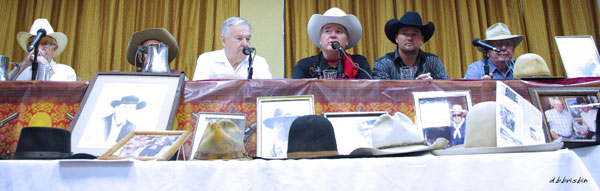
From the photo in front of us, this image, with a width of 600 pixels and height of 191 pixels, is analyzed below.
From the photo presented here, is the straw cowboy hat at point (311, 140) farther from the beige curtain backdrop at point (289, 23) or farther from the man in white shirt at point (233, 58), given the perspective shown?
the beige curtain backdrop at point (289, 23)

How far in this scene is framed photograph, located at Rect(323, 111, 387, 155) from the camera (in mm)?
1645

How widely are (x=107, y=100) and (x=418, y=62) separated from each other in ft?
5.90

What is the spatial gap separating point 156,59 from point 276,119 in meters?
0.62

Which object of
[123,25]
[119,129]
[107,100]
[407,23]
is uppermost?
[123,25]

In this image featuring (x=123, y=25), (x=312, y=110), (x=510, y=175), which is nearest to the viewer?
(x=510, y=175)

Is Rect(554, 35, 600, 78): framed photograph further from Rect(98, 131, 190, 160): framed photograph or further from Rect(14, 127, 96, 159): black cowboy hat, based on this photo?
Rect(14, 127, 96, 159): black cowboy hat

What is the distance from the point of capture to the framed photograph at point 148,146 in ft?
3.66

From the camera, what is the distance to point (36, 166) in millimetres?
874

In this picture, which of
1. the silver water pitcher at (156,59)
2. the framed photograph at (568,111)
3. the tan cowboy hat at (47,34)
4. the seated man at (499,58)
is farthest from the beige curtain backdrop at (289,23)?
the framed photograph at (568,111)

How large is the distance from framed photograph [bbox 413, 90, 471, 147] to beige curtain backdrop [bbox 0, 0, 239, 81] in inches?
111

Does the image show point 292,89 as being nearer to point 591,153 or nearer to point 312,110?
point 312,110

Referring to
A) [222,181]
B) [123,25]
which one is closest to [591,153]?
[222,181]

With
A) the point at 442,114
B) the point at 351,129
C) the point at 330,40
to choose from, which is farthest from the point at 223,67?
the point at 442,114

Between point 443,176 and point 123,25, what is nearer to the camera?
point 443,176
